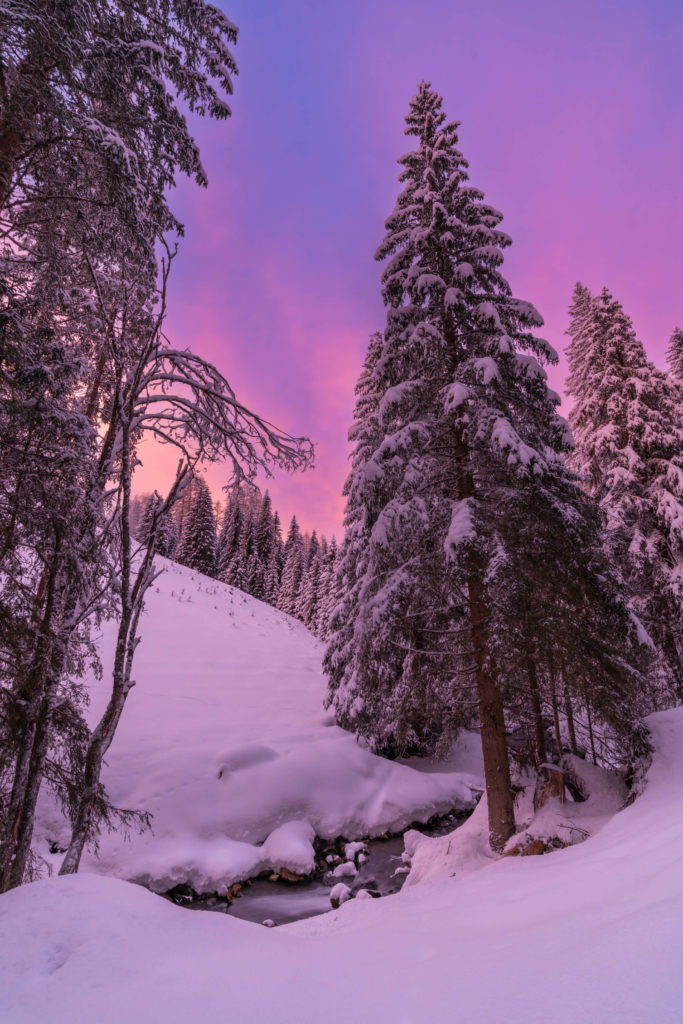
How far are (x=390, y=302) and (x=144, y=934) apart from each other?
10.2 meters

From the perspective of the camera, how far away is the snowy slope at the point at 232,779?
950 cm

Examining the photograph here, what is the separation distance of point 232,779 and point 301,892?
3290 millimetres

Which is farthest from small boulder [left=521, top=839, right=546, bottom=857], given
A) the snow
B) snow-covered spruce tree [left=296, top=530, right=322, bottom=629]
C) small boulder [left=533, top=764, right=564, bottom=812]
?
snow-covered spruce tree [left=296, top=530, right=322, bottom=629]

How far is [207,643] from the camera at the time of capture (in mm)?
21812

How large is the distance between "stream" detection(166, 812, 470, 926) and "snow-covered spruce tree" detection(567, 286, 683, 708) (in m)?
8.22

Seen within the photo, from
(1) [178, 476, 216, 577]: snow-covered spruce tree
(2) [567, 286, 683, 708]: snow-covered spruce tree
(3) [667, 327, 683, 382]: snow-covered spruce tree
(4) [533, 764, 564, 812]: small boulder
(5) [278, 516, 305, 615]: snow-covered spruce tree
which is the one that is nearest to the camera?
(4) [533, 764, 564, 812]: small boulder

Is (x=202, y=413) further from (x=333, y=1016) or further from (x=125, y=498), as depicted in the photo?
(x=333, y=1016)

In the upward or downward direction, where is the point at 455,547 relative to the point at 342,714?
upward

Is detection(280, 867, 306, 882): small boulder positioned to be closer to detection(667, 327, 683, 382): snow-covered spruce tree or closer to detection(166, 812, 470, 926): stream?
detection(166, 812, 470, 926): stream

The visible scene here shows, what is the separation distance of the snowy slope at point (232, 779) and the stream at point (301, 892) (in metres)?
0.30

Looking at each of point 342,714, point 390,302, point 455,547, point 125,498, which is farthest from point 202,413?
point 342,714

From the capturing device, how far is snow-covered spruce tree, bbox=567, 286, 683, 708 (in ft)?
42.4

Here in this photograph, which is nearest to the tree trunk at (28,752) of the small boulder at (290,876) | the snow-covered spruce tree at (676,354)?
the small boulder at (290,876)

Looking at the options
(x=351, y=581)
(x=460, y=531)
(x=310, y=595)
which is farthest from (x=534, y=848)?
(x=310, y=595)
